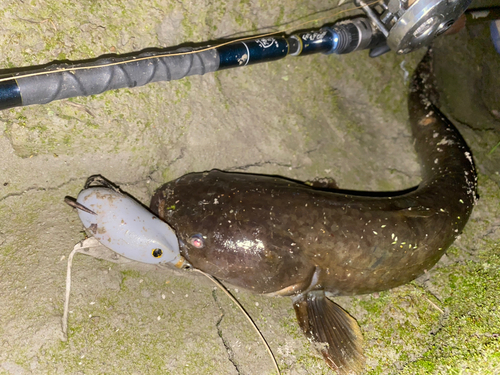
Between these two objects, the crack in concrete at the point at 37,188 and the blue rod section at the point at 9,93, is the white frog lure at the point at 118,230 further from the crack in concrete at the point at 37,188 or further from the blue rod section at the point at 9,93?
the blue rod section at the point at 9,93

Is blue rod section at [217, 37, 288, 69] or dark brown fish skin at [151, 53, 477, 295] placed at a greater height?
blue rod section at [217, 37, 288, 69]

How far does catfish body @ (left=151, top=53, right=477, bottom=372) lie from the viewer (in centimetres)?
283

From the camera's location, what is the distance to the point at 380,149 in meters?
4.04

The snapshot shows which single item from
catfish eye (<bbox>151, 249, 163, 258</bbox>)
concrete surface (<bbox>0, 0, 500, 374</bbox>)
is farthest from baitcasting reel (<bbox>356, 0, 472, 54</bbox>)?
catfish eye (<bbox>151, 249, 163, 258</bbox>)

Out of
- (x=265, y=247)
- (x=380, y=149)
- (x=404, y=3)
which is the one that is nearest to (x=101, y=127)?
(x=265, y=247)

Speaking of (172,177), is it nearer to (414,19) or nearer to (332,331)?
(332,331)

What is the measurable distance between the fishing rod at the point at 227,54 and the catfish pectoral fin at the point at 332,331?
6.33 feet

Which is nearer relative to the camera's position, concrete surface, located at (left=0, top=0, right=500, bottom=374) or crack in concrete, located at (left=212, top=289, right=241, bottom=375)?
concrete surface, located at (left=0, top=0, right=500, bottom=374)

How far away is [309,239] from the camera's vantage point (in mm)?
2869

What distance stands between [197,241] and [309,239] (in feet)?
2.74

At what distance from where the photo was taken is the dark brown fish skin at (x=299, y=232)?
2834mm

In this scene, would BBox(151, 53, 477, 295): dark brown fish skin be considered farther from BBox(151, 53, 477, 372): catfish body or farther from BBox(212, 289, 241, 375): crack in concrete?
BBox(212, 289, 241, 375): crack in concrete

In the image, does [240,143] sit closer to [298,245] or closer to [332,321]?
[298,245]

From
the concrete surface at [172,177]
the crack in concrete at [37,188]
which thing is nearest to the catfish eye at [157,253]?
the concrete surface at [172,177]
